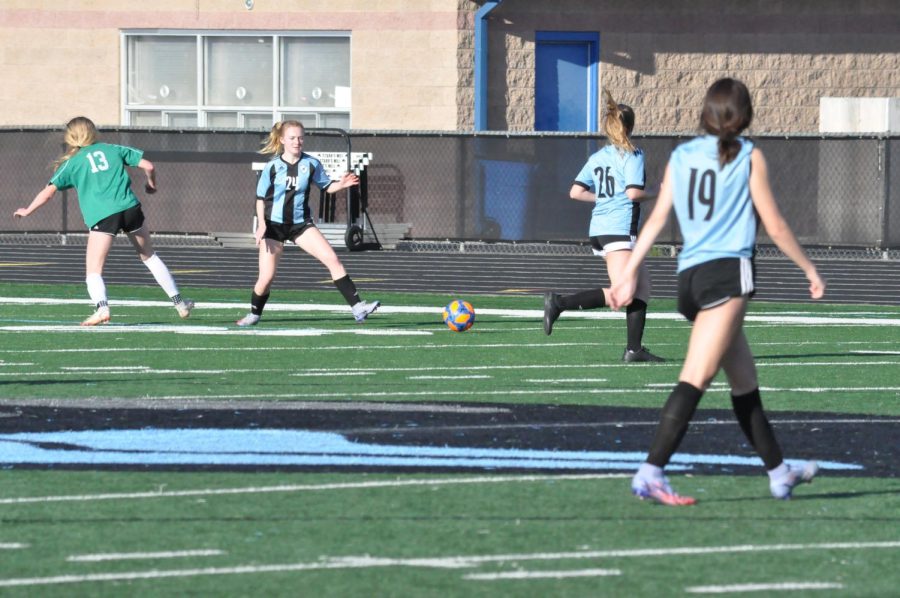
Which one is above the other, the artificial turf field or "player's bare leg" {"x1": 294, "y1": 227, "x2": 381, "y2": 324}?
"player's bare leg" {"x1": 294, "y1": 227, "x2": 381, "y2": 324}

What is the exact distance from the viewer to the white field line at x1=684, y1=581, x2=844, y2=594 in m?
6.11

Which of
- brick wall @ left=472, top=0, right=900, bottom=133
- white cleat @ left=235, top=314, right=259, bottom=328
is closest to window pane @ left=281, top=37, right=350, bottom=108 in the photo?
brick wall @ left=472, top=0, right=900, bottom=133

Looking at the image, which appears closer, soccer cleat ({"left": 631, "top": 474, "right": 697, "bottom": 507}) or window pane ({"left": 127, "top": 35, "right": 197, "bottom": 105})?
soccer cleat ({"left": 631, "top": 474, "right": 697, "bottom": 507})

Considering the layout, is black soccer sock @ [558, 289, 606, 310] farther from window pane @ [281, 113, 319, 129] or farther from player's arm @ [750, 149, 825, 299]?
window pane @ [281, 113, 319, 129]

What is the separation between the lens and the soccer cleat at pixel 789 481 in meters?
7.79

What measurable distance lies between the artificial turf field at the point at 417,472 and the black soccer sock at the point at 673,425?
A: 0.22 m

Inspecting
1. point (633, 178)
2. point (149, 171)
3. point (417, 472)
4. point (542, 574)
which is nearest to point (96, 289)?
point (149, 171)

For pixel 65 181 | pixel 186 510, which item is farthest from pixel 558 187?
pixel 186 510

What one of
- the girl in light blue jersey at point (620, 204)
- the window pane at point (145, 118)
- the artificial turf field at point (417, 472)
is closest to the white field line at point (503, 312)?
the artificial turf field at point (417, 472)

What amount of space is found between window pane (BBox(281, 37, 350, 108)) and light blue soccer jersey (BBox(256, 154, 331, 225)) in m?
15.5

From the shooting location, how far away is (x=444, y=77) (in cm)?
3144

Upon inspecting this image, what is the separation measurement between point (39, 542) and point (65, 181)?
10380 mm

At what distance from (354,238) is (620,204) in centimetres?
1394

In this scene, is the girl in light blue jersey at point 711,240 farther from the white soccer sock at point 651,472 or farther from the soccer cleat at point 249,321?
the soccer cleat at point 249,321
